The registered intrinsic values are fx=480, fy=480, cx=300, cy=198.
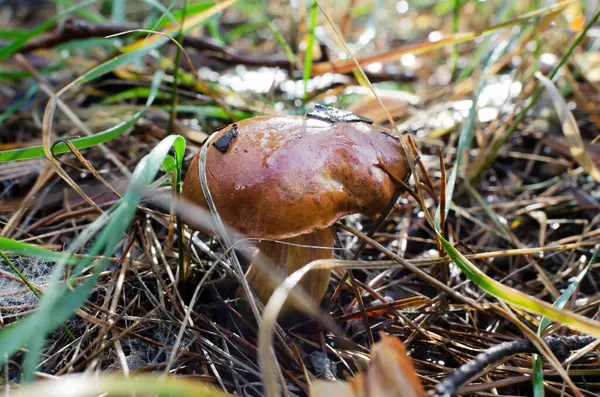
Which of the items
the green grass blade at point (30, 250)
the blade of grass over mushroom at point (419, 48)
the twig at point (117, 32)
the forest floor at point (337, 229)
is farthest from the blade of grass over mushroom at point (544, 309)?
the twig at point (117, 32)

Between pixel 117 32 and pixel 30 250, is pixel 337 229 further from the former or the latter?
pixel 117 32

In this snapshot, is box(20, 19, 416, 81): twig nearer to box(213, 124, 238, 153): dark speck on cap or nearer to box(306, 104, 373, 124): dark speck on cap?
box(306, 104, 373, 124): dark speck on cap

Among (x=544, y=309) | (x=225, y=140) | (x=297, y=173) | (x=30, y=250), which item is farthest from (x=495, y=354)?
(x=30, y=250)

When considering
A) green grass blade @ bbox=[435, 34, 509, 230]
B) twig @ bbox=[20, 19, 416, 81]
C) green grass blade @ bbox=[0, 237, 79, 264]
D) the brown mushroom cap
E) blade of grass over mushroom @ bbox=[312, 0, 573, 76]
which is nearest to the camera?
green grass blade @ bbox=[0, 237, 79, 264]

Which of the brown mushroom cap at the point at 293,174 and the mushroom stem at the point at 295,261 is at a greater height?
the brown mushroom cap at the point at 293,174

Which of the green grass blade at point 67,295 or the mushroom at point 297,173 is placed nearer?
the green grass blade at point 67,295

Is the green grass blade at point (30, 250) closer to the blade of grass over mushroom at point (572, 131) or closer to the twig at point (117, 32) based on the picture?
the twig at point (117, 32)

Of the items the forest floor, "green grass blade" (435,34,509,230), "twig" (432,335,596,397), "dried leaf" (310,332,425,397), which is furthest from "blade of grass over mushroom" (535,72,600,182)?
"dried leaf" (310,332,425,397)
